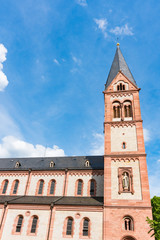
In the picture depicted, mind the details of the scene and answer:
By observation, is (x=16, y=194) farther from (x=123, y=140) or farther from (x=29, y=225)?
(x=123, y=140)

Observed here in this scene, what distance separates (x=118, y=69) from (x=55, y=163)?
19519 millimetres

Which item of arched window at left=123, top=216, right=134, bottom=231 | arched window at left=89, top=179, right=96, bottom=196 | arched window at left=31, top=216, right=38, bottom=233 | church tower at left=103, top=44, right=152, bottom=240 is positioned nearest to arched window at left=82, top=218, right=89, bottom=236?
church tower at left=103, top=44, right=152, bottom=240

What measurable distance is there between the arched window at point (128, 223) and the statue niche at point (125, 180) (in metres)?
2.70

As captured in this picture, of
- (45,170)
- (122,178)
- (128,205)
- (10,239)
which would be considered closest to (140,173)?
(122,178)

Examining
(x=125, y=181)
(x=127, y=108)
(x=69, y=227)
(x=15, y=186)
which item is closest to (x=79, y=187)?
(x=69, y=227)

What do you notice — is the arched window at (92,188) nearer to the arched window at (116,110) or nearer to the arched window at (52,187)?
the arched window at (52,187)

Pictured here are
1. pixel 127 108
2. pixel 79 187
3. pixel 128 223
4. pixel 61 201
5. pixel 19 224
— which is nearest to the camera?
pixel 128 223

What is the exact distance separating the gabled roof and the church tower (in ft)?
4.18

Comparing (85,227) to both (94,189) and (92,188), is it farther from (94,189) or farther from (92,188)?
(92,188)

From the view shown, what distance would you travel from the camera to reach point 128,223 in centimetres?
1967

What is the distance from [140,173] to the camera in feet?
71.1

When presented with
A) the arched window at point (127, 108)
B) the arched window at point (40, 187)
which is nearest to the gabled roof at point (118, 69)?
the arched window at point (127, 108)

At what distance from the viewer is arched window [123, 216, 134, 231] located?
63.6ft

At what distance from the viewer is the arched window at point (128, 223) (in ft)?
63.6
